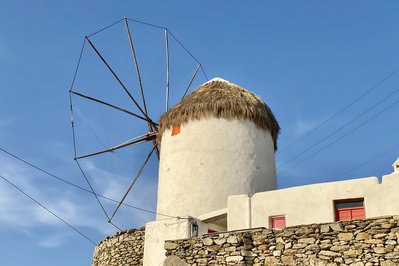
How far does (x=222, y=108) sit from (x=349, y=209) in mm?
6137

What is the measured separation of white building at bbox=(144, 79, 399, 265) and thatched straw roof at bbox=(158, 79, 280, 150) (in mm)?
36

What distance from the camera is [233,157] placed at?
17766 millimetres

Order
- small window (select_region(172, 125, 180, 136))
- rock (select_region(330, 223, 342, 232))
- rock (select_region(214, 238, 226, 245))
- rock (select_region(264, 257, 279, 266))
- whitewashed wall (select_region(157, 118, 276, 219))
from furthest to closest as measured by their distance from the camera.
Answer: small window (select_region(172, 125, 180, 136)) → whitewashed wall (select_region(157, 118, 276, 219)) → rock (select_region(214, 238, 226, 245)) → rock (select_region(264, 257, 279, 266)) → rock (select_region(330, 223, 342, 232))

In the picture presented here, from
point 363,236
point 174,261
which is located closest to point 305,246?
point 363,236

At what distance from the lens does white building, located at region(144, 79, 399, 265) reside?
46.5ft

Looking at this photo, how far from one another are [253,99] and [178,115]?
2886 millimetres

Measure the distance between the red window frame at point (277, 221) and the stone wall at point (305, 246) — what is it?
3.27m

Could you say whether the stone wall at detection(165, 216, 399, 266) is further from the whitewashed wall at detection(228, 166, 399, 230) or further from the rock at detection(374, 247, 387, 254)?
the whitewashed wall at detection(228, 166, 399, 230)

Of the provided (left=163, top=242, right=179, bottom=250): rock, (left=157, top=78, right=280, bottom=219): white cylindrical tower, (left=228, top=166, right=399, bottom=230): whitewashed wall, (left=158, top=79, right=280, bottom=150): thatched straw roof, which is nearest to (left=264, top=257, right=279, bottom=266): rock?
(left=163, top=242, right=179, bottom=250): rock

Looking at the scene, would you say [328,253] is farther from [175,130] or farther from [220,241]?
[175,130]

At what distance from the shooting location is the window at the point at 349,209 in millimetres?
13914

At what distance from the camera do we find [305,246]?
36.1 ft

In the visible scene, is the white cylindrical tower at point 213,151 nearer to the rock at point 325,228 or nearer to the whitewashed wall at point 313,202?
the whitewashed wall at point 313,202

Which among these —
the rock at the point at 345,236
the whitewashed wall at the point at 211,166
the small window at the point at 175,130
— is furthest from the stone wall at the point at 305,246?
the small window at the point at 175,130
